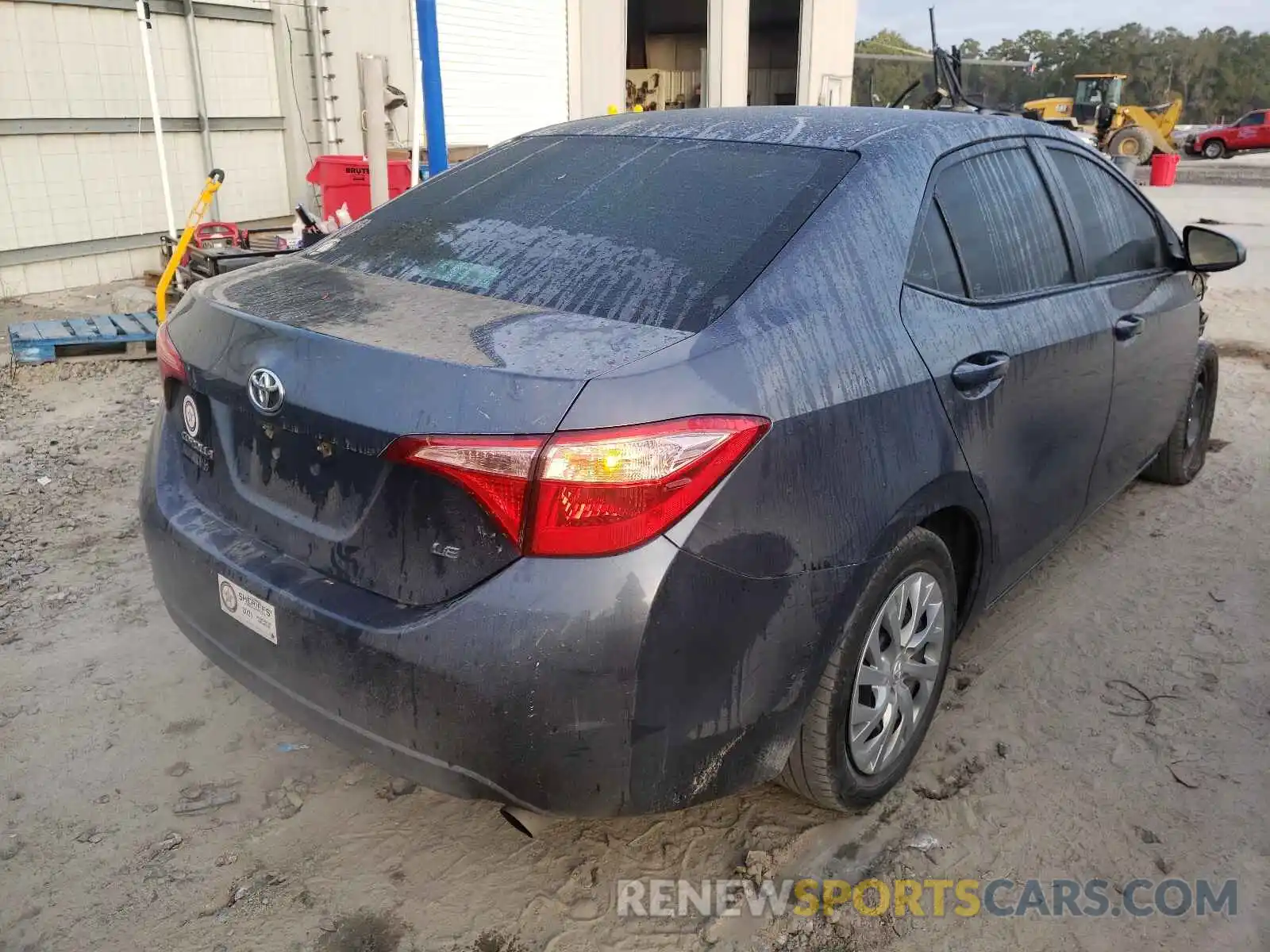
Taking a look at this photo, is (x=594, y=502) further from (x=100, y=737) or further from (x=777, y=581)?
(x=100, y=737)

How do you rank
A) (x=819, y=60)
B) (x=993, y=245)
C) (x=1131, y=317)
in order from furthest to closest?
(x=819, y=60) → (x=1131, y=317) → (x=993, y=245)

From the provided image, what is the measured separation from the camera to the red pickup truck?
1454 inches

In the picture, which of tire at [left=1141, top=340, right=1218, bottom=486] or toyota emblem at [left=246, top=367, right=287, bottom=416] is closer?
toyota emblem at [left=246, top=367, right=287, bottom=416]

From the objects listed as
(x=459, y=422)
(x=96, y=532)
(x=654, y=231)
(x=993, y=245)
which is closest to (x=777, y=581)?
(x=459, y=422)

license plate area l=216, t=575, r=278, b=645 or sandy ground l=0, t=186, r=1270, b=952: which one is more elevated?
license plate area l=216, t=575, r=278, b=645

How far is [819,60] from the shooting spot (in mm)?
19250

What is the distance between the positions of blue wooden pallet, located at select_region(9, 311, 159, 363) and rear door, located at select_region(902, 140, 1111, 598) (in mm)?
5295

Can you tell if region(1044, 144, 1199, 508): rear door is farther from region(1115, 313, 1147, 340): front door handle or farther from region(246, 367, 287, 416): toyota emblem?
region(246, 367, 287, 416): toyota emblem

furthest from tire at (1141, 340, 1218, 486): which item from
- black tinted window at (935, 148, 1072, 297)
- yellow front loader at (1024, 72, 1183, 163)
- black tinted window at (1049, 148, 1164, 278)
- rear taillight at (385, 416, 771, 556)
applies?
yellow front loader at (1024, 72, 1183, 163)

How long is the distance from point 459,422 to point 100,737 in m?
1.76

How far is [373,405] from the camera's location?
76.3 inches

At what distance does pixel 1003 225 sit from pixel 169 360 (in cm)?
229

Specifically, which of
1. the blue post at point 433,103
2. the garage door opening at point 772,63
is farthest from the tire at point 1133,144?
the blue post at point 433,103

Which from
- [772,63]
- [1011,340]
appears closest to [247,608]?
[1011,340]
